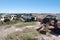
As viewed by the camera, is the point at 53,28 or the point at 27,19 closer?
the point at 53,28

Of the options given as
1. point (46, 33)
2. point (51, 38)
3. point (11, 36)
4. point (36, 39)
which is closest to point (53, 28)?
Result: point (46, 33)

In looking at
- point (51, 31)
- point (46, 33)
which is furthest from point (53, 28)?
point (46, 33)

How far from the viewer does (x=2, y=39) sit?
31.9ft

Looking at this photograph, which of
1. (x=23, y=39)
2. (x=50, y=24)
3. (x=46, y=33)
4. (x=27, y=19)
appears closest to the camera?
(x=23, y=39)

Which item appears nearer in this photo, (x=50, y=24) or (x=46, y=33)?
(x=46, y=33)

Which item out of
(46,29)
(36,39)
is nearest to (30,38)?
(36,39)

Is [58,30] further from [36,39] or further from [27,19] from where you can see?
[27,19]

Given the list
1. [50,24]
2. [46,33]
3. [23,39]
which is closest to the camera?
[23,39]

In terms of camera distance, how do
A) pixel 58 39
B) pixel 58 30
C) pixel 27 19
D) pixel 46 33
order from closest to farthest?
pixel 58 39, pixel 46 33, pixel 58 30, pixel 27 19

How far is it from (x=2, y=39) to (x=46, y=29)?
4.18 meters

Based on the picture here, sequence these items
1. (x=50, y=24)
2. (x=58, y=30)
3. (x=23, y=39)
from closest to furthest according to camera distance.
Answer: (x=23, y=39) < (x=58, y=30) < (x=50, y=24)

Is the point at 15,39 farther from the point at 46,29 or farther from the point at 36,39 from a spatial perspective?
the point at 46,29

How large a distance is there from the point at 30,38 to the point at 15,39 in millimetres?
1042

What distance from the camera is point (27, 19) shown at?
22359 millimetres
